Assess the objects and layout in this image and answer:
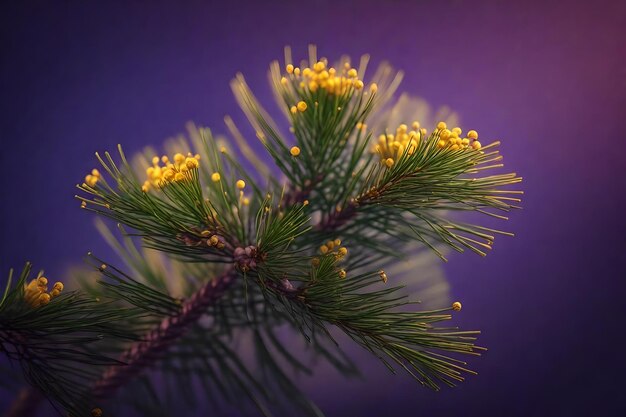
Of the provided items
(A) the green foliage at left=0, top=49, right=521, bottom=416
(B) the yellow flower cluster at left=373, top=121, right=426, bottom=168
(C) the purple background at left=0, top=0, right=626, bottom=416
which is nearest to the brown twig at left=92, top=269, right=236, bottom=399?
(A) the green foliage at left=0, top=49, right=521, bottom=416

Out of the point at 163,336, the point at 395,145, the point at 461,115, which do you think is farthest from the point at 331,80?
the point at 461,115

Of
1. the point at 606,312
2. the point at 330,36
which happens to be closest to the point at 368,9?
the point at 330,36

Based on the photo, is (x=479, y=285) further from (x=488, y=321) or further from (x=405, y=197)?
(x=405, y=197)

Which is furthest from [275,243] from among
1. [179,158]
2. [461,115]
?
[461,115]

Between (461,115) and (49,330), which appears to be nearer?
(49,330)

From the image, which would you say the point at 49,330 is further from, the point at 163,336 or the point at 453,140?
the point at 453,140

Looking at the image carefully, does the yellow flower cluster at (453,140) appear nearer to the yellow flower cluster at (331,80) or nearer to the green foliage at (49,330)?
the yellow flower cluster at (331,80)

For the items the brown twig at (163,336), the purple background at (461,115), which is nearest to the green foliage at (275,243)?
the brown twig at (163,336)

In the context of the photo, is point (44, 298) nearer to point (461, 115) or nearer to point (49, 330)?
point (49, 330)

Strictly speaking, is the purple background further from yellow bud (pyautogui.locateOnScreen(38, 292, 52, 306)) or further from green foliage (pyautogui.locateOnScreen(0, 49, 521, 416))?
yellow bud (pyautogui.locateOnScreen(38, 292, 52, 306))
